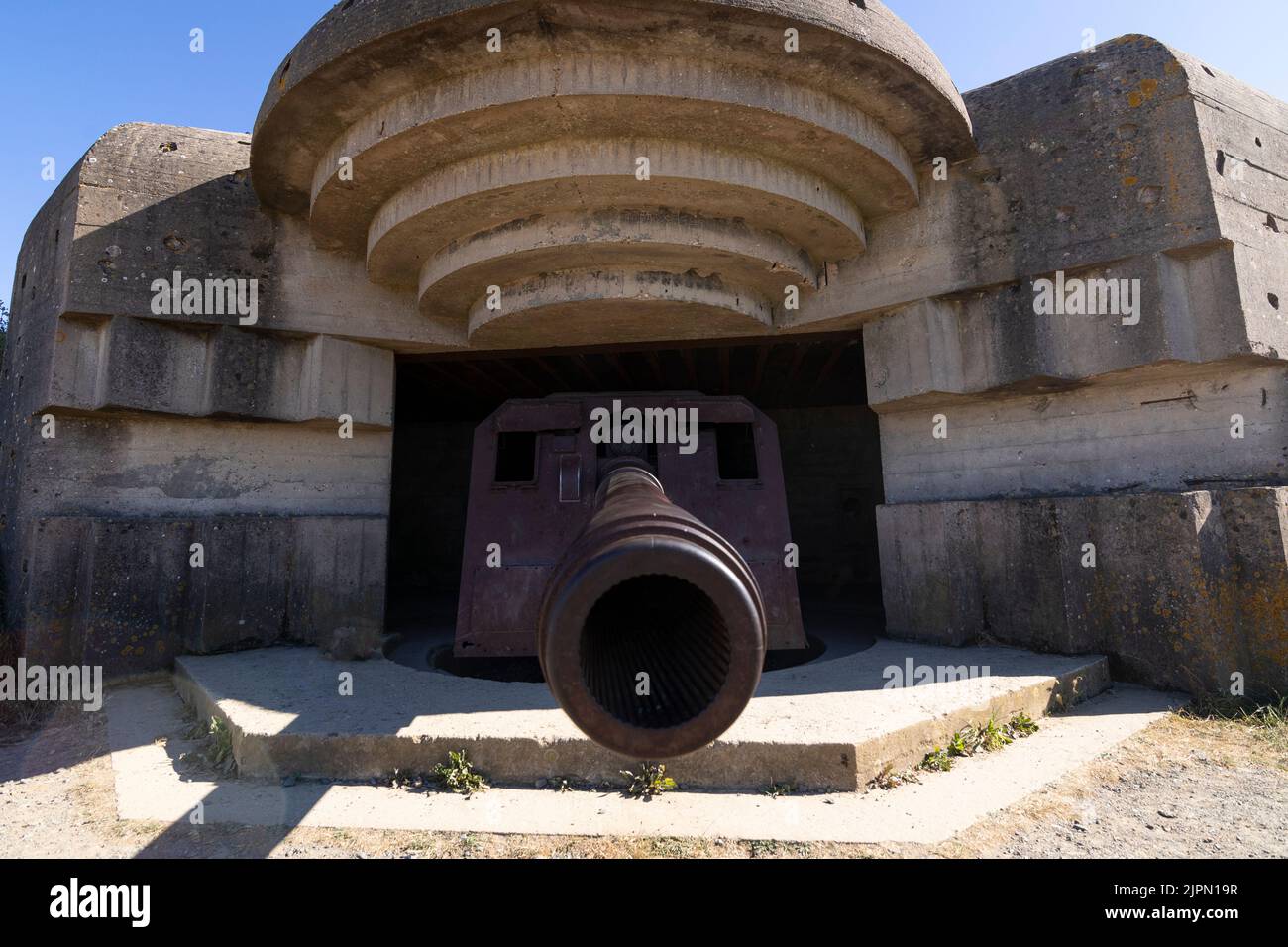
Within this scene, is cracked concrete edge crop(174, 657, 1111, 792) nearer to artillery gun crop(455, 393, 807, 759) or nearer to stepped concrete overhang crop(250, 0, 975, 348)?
artillery gun crop(455, 393, 807, 759)

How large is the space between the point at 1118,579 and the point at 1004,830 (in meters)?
2.62

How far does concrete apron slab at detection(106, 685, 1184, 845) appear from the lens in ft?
8.16

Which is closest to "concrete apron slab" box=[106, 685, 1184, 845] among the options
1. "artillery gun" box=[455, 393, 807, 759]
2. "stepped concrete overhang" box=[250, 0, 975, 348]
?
"artillery gun" box=[455, 393, 807, 759]

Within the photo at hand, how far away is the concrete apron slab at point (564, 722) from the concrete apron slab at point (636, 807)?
0.11 meters

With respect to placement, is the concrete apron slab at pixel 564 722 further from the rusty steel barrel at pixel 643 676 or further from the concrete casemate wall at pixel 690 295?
the rusty steel barrel at pixel 643 676

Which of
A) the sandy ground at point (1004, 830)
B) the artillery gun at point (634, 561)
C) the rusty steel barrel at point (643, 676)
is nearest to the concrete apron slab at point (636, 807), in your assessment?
the sandy ground at point (1004, 830)

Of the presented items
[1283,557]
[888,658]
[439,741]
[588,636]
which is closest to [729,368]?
[888,658]

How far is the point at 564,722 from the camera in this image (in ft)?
10.2

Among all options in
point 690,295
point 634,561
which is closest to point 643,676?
point 634,561

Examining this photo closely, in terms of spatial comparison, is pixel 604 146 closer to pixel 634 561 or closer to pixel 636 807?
pixel 634 561

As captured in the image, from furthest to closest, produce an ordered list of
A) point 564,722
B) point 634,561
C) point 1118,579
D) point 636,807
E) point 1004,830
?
point 1118,579
point 564,722
point 636,807
point 1004,830
point 634,561

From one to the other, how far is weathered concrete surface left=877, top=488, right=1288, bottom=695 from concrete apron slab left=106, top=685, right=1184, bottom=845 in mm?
1303

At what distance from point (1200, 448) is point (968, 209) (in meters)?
2.32

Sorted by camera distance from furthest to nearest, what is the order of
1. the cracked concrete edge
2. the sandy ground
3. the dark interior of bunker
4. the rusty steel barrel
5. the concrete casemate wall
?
the dark interior of bunker < the concrete casemate wall < the cracked concrete edge < the sandy ground < the rusty steel barrel
